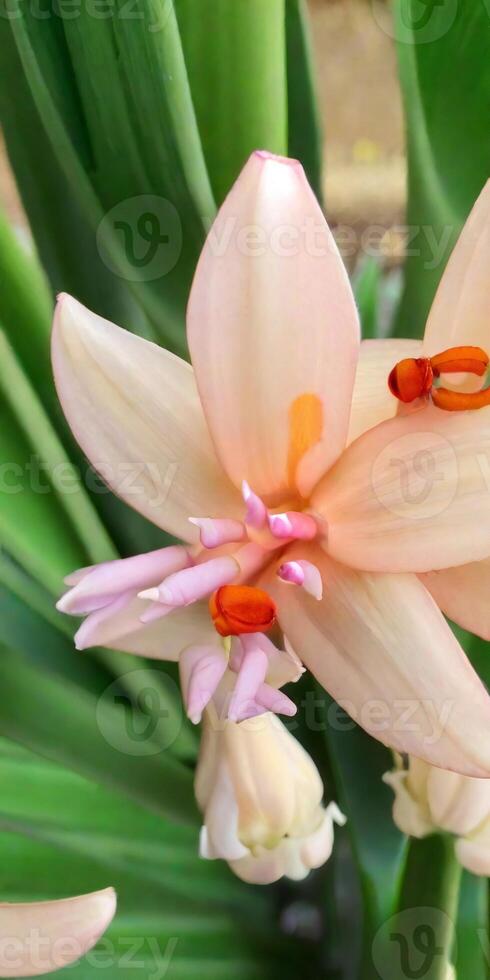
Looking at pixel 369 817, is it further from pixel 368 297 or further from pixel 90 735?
pixel 368 297

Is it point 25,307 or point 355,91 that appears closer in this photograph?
point 25,307

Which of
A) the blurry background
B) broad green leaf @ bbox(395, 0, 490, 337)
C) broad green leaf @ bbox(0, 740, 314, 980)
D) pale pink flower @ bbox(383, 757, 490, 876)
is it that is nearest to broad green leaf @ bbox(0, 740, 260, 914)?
broad green leaf @ bbox(0, 740, 314, 980)

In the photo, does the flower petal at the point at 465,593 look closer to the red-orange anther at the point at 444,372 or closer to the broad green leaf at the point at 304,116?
the red-orange anther at the point at 444,372

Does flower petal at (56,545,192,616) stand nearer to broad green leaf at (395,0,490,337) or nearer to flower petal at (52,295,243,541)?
flower petal at (52,295,243,541)

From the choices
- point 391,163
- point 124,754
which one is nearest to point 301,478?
point 124,754

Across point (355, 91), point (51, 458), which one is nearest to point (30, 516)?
point (51, 458)

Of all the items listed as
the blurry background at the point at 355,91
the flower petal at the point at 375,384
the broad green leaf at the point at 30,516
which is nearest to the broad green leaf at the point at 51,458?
the broad green leaf at the point at 30,516

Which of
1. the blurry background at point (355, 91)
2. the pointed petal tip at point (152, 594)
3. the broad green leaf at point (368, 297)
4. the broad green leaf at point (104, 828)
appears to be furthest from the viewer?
the blurry background at point (355, 91)
